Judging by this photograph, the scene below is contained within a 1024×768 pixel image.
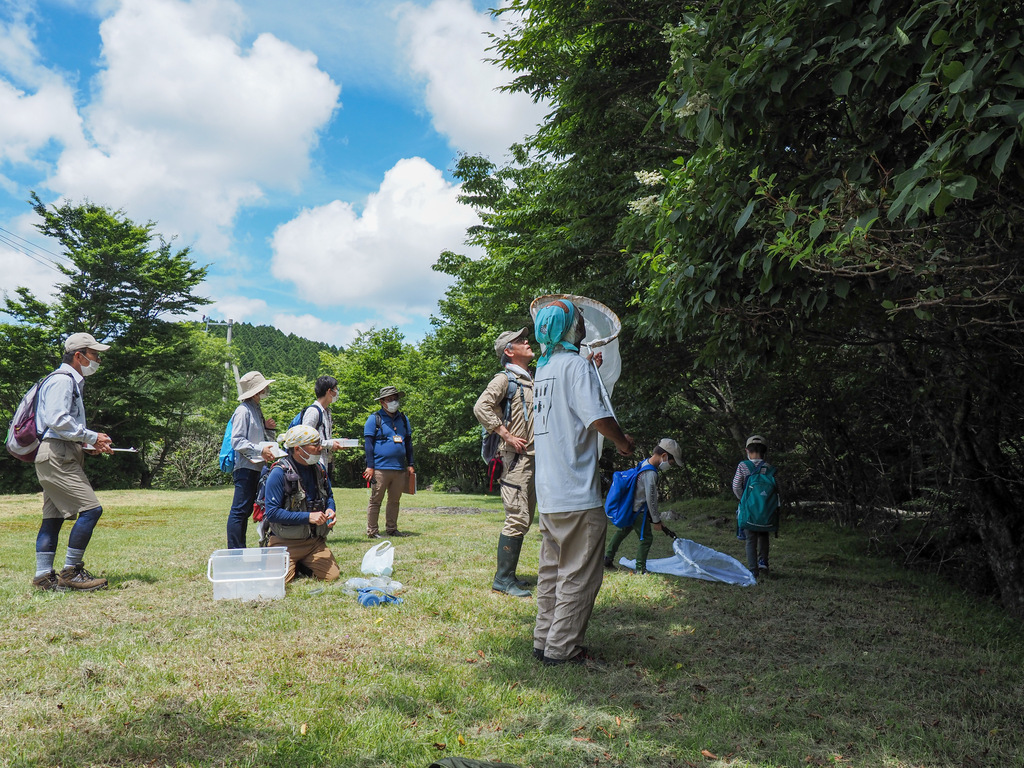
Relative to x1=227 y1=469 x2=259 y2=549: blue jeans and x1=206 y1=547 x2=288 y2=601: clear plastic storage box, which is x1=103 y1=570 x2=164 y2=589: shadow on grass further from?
x1=206 y1=547 x2=288 y2=601: clear plastic storage box

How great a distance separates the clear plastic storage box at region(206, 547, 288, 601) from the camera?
Answer: 5.56m

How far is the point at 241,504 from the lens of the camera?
6.93m

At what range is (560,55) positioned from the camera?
364 inches

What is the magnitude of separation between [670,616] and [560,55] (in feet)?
25.0

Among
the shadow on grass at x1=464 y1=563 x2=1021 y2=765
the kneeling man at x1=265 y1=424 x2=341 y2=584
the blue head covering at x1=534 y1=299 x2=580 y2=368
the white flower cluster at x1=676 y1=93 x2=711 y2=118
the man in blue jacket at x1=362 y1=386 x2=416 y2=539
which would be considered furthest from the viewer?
the man in blue jacket at x1=362 y1=386 x2=416 y2=539

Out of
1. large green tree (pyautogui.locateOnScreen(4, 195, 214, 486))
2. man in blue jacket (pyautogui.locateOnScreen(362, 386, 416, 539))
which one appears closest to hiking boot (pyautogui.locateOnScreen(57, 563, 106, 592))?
man in blue jacket (pyautogui.locateOnScreen(362, 386, 416, 539))

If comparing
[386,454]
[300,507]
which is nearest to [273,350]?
[386,454]

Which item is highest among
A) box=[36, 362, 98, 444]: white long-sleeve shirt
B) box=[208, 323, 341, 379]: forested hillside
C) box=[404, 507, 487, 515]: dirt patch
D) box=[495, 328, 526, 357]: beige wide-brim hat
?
box=[208, 323, 341, 379]: forested hillside

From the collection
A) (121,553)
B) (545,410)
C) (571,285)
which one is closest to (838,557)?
(571,285)

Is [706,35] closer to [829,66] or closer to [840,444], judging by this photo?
[829,66]

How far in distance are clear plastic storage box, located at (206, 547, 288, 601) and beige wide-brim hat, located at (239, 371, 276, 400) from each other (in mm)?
1912

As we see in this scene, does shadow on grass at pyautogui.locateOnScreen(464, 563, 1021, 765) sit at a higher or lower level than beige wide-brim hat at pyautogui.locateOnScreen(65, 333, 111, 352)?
lower

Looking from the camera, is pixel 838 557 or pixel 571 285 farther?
pixel 571 285

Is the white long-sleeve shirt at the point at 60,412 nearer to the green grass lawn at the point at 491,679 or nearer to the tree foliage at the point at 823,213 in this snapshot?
the green grass lawn at the point at 491,679
